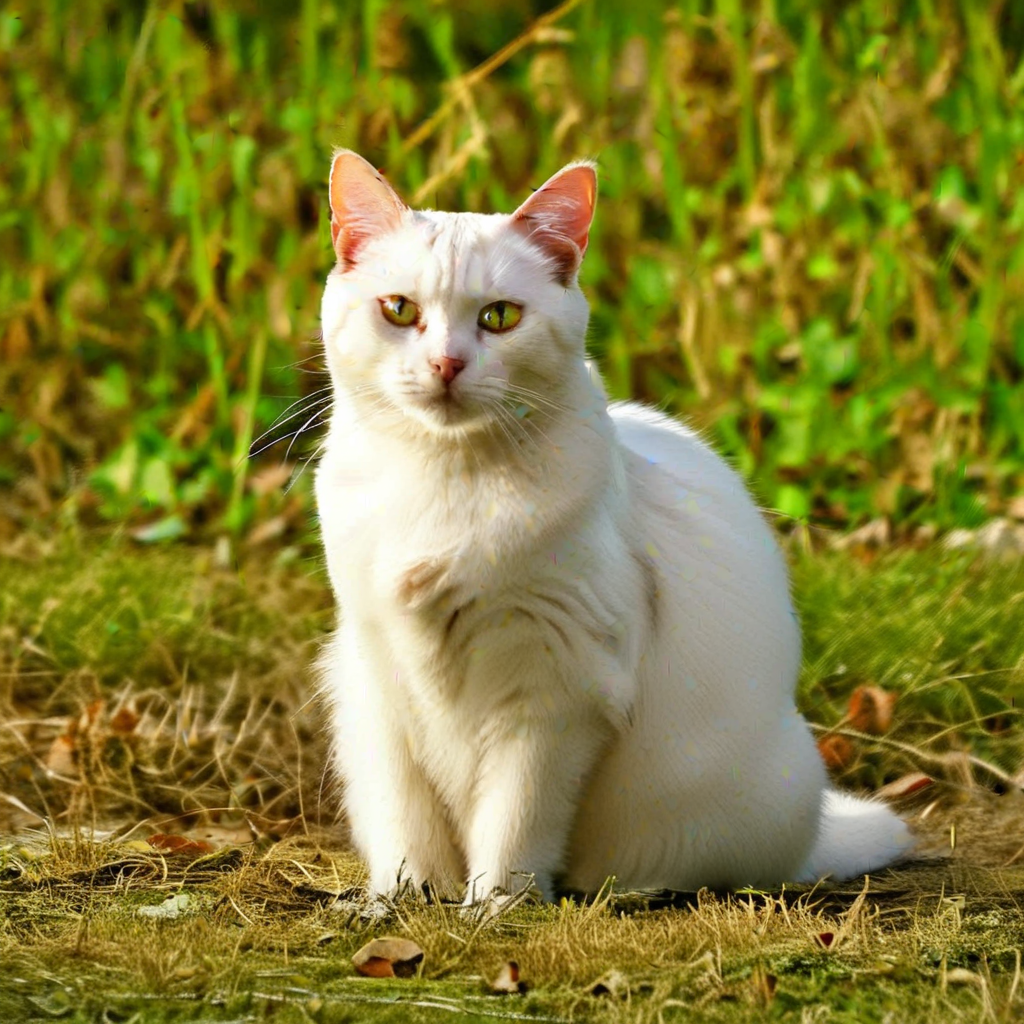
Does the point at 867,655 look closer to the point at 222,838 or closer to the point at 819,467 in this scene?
the point at 819,467

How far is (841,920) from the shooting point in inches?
85.6

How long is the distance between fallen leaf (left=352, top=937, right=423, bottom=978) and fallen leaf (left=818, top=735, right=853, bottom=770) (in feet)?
4.56

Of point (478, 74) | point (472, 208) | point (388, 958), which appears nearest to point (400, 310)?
point (388, 958)

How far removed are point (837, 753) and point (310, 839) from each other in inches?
44.7

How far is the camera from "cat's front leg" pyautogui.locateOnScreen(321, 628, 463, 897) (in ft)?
7.58

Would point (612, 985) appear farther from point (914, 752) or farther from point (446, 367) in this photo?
point (914, 752)

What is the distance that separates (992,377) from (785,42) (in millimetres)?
1220

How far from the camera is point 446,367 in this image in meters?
2.04

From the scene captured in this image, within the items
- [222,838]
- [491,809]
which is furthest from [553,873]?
[222,838]

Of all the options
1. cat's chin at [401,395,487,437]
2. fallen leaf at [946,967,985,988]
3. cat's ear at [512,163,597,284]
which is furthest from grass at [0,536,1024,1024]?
cat's ear at [512,163,597,284]

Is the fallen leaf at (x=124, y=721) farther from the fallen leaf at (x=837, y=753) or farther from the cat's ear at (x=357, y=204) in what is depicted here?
the fallen leaf at (x=837, y=753)

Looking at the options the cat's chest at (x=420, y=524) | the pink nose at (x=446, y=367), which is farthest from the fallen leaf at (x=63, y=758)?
the pink nose at (x=446, y=367)

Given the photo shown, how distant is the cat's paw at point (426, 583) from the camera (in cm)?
212

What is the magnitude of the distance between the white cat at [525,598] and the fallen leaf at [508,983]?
302mm
